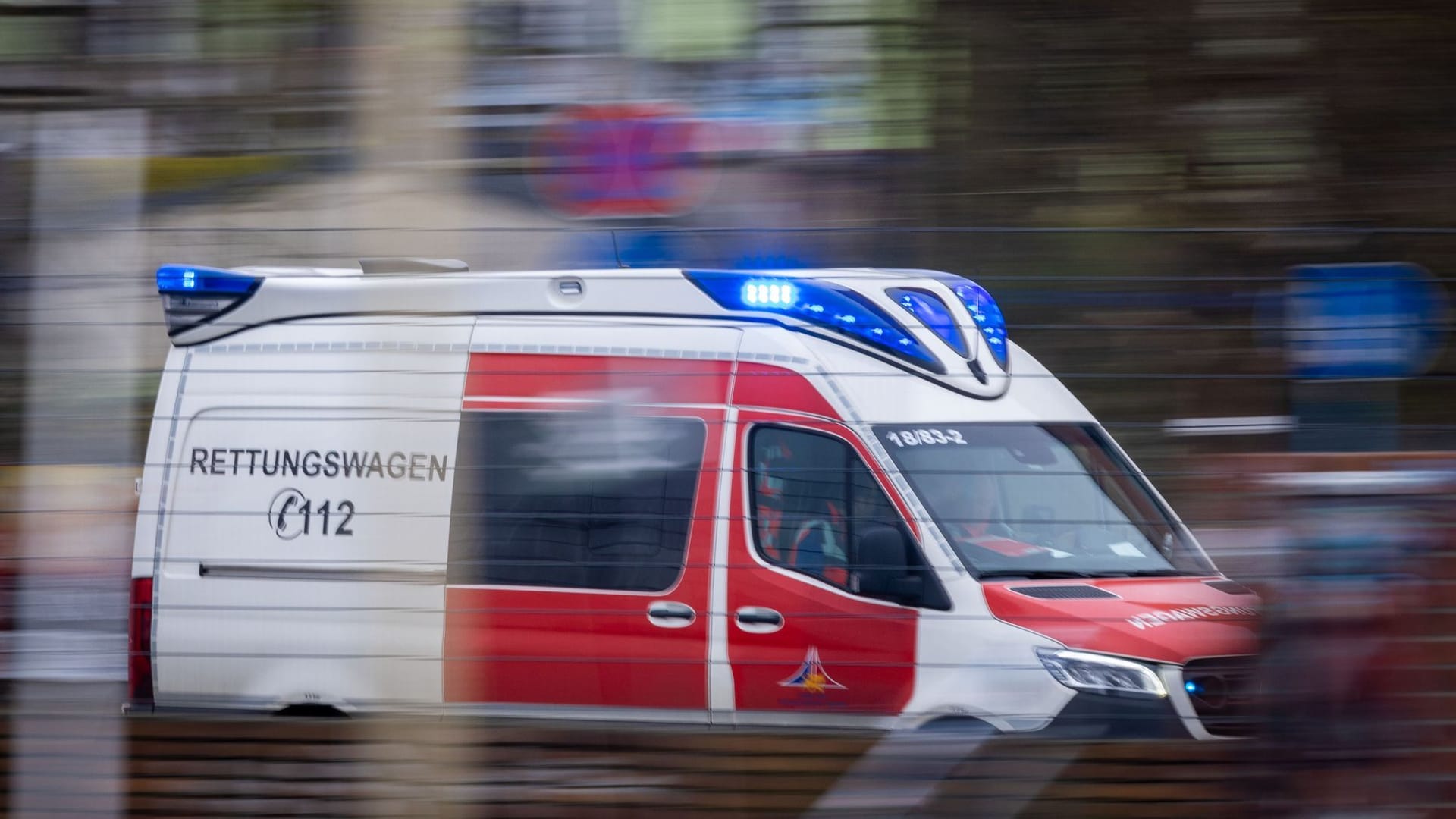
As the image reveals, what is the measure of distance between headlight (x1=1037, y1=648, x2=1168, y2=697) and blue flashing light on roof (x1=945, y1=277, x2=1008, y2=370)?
2.67ft

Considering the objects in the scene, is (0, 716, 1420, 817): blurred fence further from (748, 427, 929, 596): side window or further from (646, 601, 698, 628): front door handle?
(646, 601, 698, 628): front door handle

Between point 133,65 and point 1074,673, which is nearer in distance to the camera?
point 133,65

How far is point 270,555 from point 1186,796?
2.85m

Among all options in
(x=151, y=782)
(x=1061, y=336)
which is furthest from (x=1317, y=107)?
(x=151, y=782)

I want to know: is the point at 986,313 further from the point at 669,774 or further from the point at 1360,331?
the point at 669,774

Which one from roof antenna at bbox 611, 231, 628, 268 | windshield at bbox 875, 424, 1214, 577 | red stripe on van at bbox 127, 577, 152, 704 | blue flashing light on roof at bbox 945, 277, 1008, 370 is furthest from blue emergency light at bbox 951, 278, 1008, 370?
red stripe on van at bbox 127, 577, 152, 704

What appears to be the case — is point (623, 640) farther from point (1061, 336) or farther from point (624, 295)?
point (1061, 336)

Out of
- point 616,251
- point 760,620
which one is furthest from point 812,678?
point 616,251

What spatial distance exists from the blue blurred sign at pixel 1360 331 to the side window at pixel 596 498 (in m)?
1.88

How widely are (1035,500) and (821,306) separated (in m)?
0.88

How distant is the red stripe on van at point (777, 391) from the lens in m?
4.29

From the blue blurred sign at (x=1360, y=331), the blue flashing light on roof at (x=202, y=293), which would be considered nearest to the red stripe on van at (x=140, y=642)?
the blue flashing light on roof at (x=202, y=293)

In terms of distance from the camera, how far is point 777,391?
433cm

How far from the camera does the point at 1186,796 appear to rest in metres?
2.90
